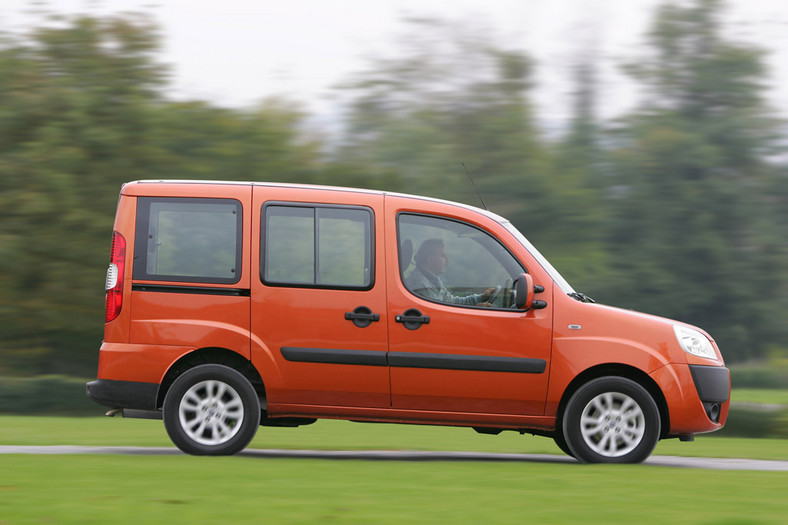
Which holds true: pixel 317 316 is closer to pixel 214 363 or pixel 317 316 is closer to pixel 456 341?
pixel 214 363

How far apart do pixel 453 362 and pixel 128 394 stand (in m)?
2.46

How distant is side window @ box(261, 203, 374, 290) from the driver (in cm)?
36

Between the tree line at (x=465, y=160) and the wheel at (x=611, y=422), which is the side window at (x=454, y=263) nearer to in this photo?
the wheel at (x=611, y=422)

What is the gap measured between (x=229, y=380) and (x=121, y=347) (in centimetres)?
86

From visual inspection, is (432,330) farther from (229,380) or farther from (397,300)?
(229,380)

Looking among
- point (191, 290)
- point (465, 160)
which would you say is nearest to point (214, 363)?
point (191, 290)

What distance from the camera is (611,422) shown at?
7.84 meters

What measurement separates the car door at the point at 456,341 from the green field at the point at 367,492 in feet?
1.71

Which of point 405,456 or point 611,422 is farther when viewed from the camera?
point 405,456

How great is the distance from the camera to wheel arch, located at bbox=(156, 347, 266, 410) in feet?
25.7

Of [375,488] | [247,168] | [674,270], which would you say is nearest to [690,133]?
[674,270]

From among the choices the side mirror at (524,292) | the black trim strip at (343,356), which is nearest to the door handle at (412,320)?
the black trim strip at (343,356)

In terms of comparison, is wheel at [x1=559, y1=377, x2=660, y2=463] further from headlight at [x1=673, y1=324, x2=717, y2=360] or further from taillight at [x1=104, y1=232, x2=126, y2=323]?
taillight at [x1=104, y1=232, x2=126, y2=323]

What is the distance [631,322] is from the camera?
7.86 meters
